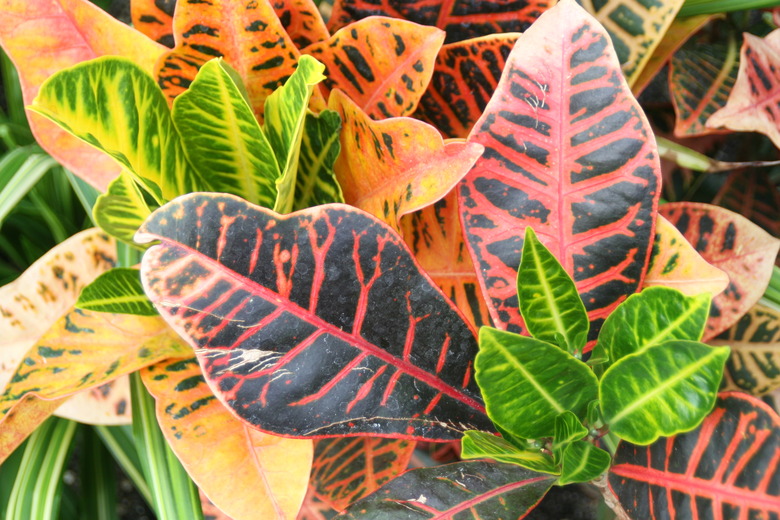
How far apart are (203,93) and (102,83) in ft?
0.26

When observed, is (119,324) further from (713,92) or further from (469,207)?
(713,92)

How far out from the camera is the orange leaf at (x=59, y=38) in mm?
601

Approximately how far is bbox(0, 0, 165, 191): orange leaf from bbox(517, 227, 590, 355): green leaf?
0.39 m

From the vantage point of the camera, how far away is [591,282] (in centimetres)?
57

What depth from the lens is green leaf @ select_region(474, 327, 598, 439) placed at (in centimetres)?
44

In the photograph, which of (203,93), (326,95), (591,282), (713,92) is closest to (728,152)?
(713,92)

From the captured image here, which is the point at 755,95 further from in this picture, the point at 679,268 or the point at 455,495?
the point at 455,495

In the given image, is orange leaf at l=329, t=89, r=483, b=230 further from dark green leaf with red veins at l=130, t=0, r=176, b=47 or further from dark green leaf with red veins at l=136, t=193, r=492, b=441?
dark green leaf with red veins at l=130, t=0, r=176, b=47

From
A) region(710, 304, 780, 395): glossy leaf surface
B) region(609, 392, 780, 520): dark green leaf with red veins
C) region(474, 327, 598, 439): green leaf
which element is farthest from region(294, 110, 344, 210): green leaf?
region(710, 304, 780, 395): glossy leaf surface

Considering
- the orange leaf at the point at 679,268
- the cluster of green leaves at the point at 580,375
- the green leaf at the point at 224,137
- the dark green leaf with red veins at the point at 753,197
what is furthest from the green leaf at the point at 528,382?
the dark green leaf with red veins at the point at 753,197

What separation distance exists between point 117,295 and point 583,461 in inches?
16.6

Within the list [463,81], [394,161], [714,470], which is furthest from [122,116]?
[714,470]

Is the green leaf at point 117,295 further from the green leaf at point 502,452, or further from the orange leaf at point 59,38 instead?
the green leaf at point 502,452

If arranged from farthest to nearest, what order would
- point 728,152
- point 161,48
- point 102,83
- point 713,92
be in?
point 728,152 < point 713,92 < point 161,48 < point 102,83
